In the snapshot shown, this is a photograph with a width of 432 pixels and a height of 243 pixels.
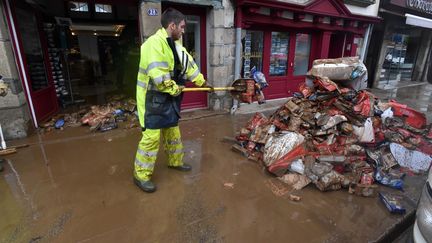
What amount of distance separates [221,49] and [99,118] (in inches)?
125

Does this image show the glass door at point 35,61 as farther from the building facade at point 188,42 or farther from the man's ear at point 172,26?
the man's ear at point 172,26

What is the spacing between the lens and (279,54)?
772 centimetres

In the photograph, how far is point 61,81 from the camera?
21.1 feet

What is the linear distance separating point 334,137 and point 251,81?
62.1 inches

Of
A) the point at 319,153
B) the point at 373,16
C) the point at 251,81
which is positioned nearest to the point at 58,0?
the point at 251,81

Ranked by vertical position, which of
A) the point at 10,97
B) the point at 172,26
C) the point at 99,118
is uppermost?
the point at 172,26

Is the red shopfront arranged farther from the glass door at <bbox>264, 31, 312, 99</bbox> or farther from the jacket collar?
the jacket collar

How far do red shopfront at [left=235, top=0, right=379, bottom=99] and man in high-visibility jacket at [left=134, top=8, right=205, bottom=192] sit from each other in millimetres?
3606

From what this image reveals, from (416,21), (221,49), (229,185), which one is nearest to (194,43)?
(221,49)

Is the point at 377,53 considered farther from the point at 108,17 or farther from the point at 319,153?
the point at 108,17

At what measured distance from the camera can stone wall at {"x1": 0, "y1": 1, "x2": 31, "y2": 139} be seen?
414cm

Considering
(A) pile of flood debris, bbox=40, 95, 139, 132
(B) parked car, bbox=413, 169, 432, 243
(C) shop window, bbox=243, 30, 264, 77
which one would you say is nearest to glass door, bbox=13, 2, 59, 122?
(A) pile of flood debris, bbox=40, 95, 139, 132

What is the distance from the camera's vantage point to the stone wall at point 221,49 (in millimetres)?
5910

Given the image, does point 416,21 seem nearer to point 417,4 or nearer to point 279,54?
point 417,4
